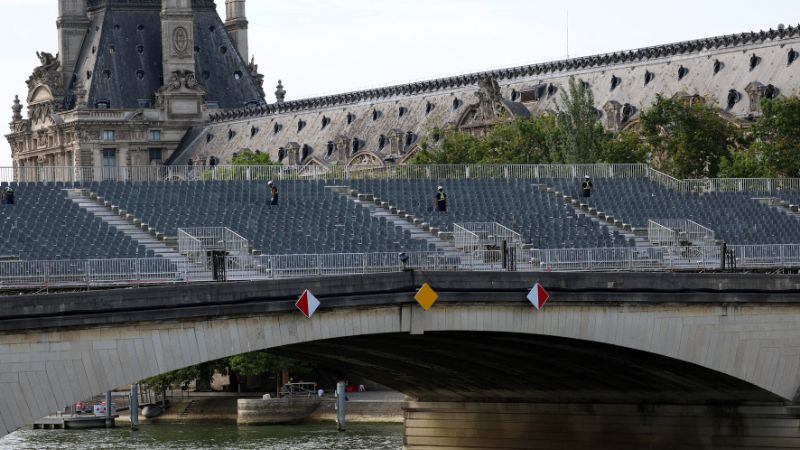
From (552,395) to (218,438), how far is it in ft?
100

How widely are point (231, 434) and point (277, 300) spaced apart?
4919 centimetres

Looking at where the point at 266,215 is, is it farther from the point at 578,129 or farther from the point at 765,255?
the point at 578,129

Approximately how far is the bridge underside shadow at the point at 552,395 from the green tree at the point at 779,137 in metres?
51.8

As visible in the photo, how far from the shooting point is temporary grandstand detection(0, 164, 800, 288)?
6812 centimetres

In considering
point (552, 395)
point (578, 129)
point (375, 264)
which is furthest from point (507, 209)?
point (578, 129)

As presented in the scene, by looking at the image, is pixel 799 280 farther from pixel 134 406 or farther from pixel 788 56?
pixel 788 56

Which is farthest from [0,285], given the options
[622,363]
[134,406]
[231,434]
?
[134,406]

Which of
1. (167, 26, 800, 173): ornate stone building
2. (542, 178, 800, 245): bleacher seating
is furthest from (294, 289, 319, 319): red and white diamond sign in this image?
(167, 26, 800, 173): ornate stone building

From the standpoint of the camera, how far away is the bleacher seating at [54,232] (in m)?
68.8

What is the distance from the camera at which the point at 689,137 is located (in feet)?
433

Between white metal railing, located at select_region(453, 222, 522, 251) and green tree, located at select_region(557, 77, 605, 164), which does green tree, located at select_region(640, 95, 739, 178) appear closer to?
green tree, located at select_region(557, 77, 605, 164)

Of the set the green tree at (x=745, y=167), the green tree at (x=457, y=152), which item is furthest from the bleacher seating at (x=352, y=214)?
the green tree at (x=457, y=152)

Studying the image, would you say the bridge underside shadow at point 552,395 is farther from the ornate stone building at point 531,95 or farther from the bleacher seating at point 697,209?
the ornate stone building at point 531,95

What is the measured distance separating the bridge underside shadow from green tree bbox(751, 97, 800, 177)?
51.8m
